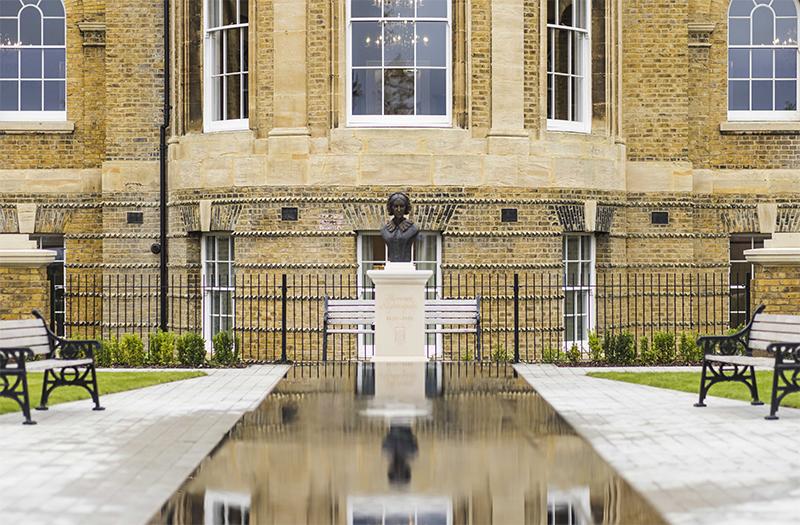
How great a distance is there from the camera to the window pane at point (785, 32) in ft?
82.1

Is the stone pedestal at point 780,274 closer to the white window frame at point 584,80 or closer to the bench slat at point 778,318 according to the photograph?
the white window frame at point 584,80

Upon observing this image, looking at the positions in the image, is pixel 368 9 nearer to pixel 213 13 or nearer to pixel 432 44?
pixel 432 44

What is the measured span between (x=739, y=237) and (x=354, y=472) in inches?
650

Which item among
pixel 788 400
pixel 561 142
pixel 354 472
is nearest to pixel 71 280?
pixel 561 142

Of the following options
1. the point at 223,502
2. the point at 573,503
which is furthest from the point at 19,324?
the point at 573,503

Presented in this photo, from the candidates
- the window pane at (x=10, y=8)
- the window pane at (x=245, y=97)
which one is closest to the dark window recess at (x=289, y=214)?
the window pane at (x=245, y=97)

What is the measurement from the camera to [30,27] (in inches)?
987

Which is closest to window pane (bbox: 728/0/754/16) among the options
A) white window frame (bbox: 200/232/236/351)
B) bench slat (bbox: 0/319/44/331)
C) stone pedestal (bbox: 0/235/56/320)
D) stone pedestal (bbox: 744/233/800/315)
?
stone pedestal (bbox: 744/233/800/315)

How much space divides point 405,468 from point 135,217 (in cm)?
1468

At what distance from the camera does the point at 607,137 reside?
22.4 meters

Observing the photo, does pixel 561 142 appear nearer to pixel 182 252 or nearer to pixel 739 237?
pixel 739 237

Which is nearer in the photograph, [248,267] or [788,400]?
[788,400]

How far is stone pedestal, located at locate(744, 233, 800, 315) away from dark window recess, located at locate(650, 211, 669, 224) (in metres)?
3.91

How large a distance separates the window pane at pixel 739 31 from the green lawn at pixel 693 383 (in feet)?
26.8
